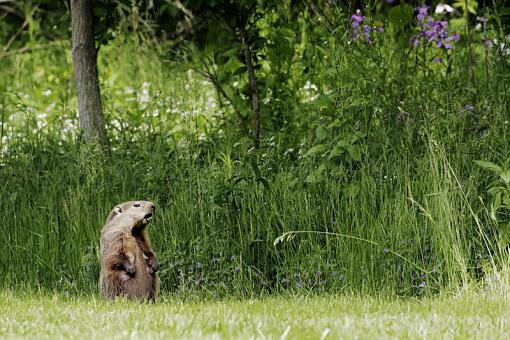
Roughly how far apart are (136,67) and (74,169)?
1.34m

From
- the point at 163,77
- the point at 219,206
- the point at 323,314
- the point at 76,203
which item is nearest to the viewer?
the point at 323,314

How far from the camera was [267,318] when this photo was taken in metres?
4.88

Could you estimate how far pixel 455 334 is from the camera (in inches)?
173

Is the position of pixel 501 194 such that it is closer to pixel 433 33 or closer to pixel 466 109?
pixel 466 109

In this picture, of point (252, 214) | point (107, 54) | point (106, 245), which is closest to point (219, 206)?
point (252, 214)

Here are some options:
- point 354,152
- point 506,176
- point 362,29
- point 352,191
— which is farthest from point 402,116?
point 506,176

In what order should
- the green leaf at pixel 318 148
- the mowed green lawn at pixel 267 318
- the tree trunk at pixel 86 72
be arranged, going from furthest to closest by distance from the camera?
the tree trunk at pixel 86 72 < the green leaf at pixel 318 148 < the mowed green lawn at pixel 267 318

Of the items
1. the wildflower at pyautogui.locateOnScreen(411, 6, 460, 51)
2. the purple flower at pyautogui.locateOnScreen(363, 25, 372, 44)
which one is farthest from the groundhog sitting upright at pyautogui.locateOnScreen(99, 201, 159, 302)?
the wildflower at pyautogui.locateOnScreen(411, 6, 460, 51)

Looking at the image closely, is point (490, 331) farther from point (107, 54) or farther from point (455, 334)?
point (107, 54)

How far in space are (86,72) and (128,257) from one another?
286cm

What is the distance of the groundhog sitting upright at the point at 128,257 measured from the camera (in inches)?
242

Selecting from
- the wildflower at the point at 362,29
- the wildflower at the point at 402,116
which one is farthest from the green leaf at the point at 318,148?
the wildflower at the point at 362,29

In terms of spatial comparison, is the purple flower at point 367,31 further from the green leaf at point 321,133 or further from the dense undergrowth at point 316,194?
the green leaf at point 321,133

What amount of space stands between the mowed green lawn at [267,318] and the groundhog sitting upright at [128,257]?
6.3 inches
